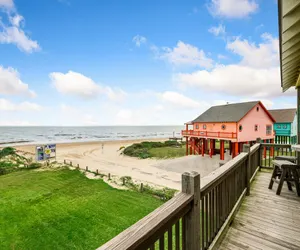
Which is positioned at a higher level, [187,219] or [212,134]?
[212,134]

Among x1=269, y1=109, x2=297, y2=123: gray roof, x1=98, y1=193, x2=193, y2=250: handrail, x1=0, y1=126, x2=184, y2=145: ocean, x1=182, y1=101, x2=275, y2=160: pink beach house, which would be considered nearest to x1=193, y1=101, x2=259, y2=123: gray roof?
x1=182, y1=101, x2=275, y2=160: pink beach house

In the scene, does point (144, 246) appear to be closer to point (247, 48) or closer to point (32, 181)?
point (32, 181)

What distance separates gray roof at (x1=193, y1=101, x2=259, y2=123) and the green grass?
1203cm

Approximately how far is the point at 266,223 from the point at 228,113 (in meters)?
16.7

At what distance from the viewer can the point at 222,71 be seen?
2436 centimetres

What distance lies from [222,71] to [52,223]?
25.6 meters

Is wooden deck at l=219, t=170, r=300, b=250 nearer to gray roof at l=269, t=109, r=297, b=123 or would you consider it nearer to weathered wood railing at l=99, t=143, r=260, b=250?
weathered wood railing at l=99, t=143, r=260, b=250

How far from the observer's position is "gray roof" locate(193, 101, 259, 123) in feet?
54.6

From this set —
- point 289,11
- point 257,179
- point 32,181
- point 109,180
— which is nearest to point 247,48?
point 257,179

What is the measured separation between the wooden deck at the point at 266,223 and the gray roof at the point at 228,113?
1321 cm

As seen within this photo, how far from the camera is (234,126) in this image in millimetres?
16125

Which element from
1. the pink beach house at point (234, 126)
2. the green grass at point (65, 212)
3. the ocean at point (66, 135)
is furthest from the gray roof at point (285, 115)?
the ocean at point (66, 135)

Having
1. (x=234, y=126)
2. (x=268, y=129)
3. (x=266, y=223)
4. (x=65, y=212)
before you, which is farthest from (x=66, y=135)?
(x=266, y=223)

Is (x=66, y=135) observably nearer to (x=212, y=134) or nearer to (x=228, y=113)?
(x=212, y=134)
